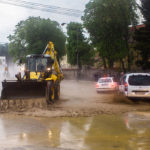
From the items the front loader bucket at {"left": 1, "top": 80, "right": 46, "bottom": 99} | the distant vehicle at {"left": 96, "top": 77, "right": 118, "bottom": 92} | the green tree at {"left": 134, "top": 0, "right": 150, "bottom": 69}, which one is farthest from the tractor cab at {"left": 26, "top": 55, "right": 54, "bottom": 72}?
the green tree at {"left": 134, "top": 0, "right": 150, "bottom": 69}

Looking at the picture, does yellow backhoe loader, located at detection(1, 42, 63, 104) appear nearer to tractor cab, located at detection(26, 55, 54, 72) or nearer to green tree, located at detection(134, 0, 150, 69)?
tractor cab, located at detection(26, 55, 54, 72)

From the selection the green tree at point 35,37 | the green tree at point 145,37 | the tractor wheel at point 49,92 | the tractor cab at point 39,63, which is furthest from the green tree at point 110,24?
the tractor wheel at point 49,92

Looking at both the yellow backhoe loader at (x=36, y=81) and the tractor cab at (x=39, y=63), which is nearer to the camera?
the yellow backhoe loader at (x=36, y=81)

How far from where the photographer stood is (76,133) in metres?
9.78

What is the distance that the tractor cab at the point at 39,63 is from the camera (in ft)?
65.3

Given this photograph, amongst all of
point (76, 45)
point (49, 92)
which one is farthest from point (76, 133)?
point (76, 45)

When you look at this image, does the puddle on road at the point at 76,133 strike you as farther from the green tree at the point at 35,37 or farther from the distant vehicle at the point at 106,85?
the green tree at the point at 35,37

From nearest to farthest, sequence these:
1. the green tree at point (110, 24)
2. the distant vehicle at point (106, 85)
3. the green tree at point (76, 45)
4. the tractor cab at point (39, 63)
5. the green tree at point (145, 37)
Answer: the tractor cab at point (39, 63)
the distant vehicle at point (106, 85)
the green tree at point (145, 37)
the green tree at point (110, 24)
the green tree at point (76, 45)

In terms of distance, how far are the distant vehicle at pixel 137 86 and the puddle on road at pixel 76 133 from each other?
160 inches

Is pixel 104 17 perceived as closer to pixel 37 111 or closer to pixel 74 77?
pixel 74 77

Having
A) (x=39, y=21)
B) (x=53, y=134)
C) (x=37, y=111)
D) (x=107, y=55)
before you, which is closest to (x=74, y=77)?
(x=39, y=21)

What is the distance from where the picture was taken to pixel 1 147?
796 cm

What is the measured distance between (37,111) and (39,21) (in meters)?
55.0

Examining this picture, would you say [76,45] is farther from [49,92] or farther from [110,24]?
[49,92]
